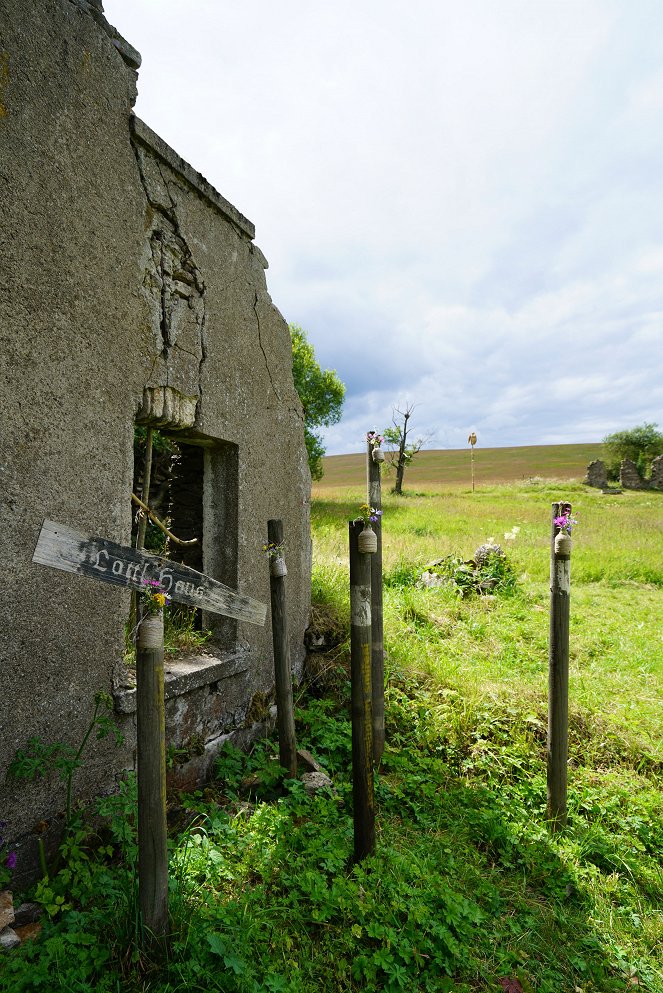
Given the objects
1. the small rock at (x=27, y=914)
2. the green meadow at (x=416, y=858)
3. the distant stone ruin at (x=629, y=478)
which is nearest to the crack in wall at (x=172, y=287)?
the green meadow at (x=416, y=858)

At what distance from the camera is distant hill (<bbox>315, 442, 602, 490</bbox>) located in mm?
46781

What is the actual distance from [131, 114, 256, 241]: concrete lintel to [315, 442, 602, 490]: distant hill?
40133mm

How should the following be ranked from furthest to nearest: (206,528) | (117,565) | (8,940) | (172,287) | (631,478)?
(631,478), (206,528), (172,287), (8,940), (117,565)

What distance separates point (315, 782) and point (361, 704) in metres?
0.89

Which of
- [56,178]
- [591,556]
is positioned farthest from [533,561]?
[56,178]

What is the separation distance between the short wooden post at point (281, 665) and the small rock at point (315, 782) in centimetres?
8

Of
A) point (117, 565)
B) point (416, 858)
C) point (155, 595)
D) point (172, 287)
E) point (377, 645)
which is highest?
point (172, 287)

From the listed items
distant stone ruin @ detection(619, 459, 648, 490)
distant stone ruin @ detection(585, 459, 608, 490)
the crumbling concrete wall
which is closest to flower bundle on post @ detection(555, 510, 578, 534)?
the crumbling concrete wall

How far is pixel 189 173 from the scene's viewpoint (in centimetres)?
303

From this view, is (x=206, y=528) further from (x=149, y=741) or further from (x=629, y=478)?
(x=629, y=478)

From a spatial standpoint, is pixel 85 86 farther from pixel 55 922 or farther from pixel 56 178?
pixel 55 922

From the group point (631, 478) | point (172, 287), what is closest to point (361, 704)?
point (172, 287)

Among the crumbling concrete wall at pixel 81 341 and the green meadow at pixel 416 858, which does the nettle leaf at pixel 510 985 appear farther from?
the crumbling concrete wall at pixel 81 341

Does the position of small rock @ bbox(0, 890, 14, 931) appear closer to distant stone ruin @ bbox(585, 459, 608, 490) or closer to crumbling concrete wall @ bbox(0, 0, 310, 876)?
crumbling concrete wall @ bbox(0, 0, 310, 876)
